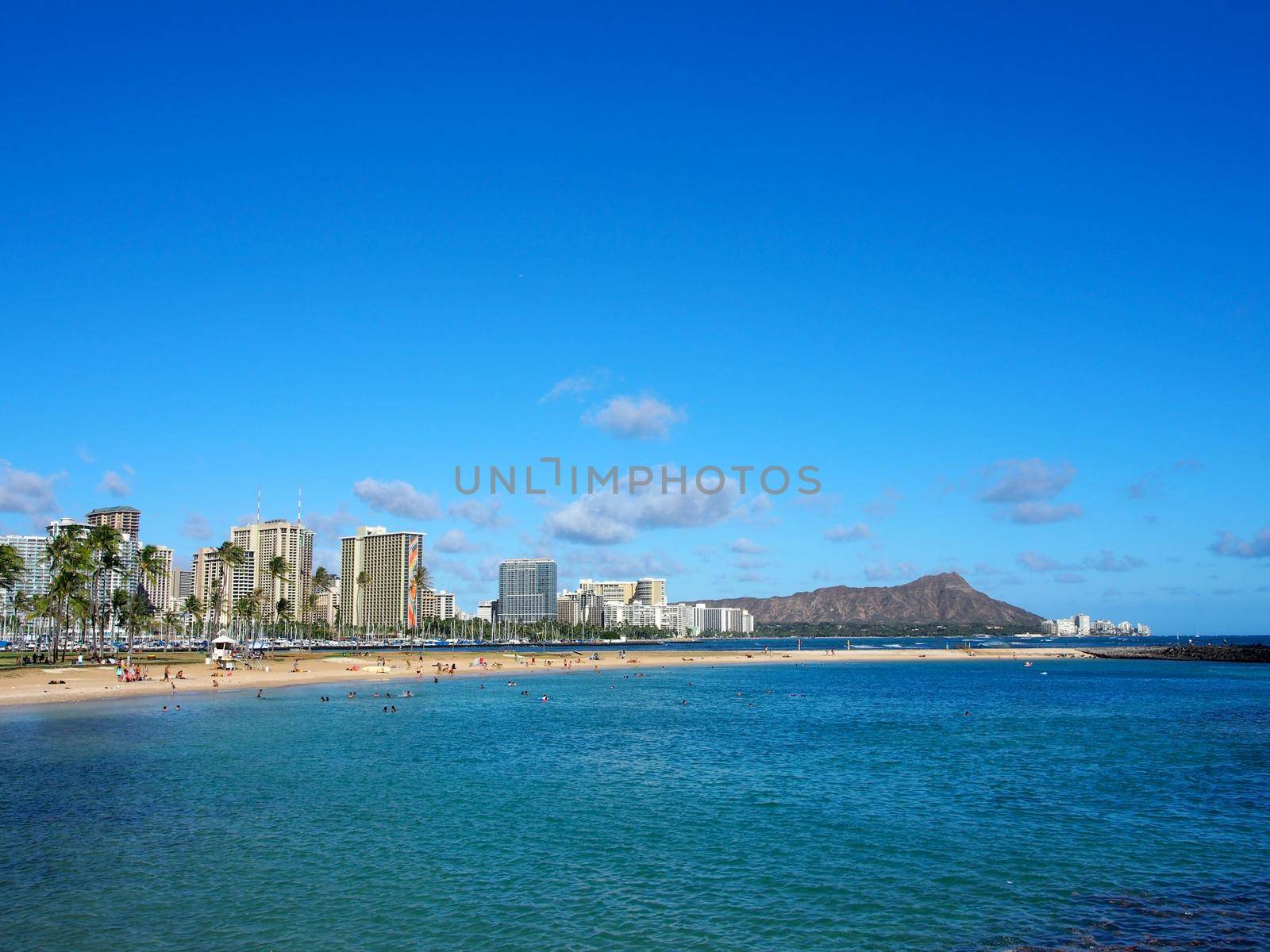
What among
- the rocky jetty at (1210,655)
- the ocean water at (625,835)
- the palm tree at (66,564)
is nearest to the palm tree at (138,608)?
the palm tree at (66,564)

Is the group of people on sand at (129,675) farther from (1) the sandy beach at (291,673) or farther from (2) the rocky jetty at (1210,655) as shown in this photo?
(2) the rocky jetty at (1210,655)

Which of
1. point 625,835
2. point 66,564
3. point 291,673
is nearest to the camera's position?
point 625,835

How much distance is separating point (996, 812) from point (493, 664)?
109 m

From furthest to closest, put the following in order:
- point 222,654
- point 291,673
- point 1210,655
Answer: point 1210,655 < point 222,654 < point 291,673

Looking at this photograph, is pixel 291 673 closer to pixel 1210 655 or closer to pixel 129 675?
pixel 129 675

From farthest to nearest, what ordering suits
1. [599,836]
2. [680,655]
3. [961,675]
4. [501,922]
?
[680,655] → [961,675] → [599,836] → [501,922]

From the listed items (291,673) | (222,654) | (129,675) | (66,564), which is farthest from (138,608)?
(129,675)

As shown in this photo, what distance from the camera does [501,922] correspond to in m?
19.2

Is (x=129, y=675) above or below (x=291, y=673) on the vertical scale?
above

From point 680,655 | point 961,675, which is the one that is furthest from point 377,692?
point 680,655

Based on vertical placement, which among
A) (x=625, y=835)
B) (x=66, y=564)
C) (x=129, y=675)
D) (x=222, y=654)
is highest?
(x=66, y=564)

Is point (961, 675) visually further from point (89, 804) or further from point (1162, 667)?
point (89, 804)

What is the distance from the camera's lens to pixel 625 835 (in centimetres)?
2709

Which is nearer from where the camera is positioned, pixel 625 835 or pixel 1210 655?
pixel 625 835
